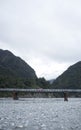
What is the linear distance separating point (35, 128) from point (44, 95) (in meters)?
172

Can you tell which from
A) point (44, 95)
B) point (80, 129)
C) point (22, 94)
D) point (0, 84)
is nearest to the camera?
point (80, 129)

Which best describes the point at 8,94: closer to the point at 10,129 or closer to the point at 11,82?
the point at 11,82

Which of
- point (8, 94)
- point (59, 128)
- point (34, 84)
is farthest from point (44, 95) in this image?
point (59, 128)

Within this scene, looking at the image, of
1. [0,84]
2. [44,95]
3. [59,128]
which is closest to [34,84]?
[44,95]

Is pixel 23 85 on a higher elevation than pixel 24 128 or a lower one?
higher

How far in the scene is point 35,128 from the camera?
14.7 metres

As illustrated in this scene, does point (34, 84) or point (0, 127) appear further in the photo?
point (34, 84)

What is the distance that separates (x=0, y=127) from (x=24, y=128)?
3.88 feet

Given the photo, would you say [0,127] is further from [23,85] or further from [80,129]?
[23,85]

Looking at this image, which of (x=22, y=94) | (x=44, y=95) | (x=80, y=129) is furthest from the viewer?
(x=44, y=95)

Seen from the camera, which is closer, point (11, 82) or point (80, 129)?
point (80, 129)

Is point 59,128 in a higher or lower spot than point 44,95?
lower

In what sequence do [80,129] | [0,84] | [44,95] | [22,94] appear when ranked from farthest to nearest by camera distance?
[44,95] → [22,94] → [0,84] → [80,129]

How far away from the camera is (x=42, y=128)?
14.7 metres
